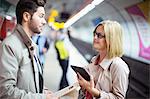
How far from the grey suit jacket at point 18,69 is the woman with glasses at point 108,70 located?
1.16ft

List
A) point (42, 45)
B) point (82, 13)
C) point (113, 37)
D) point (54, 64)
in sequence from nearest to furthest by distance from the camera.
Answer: point (113, 37) < point (82, 13) < point (42, 45) < point (54, 64)

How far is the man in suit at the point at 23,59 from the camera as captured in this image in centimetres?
152

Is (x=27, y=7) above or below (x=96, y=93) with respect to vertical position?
above

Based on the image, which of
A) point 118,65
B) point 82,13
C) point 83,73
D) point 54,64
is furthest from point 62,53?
point 118,65

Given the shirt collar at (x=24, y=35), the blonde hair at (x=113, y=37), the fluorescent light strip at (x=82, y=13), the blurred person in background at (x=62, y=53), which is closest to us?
the shirt collar at (x=24, y=35)

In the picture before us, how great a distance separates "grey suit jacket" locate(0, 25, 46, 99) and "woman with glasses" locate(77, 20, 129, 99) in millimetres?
354

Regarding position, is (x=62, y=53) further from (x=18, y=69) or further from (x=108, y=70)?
(x=18, y=69)

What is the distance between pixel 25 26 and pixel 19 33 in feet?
0.18

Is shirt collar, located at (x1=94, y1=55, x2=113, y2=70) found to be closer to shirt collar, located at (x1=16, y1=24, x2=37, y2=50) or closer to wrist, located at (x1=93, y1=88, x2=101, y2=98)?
wrist, located at (x1=93, y1=88, x2=101, y2=98)

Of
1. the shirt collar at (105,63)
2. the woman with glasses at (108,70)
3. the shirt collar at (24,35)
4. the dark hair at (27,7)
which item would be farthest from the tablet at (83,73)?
the dark hair at (27,7)

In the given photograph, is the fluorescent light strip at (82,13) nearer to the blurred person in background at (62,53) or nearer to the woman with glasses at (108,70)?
the blurred person in background at (62,53)

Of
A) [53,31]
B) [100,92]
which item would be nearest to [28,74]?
[100,92]

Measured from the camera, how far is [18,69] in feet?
5.20

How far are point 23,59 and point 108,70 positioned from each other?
574 mm
